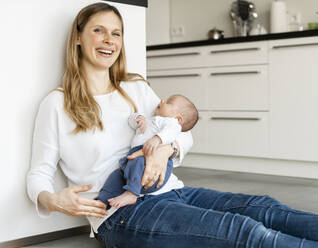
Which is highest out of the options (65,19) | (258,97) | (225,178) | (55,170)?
(65,19)

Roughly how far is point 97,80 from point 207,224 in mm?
786

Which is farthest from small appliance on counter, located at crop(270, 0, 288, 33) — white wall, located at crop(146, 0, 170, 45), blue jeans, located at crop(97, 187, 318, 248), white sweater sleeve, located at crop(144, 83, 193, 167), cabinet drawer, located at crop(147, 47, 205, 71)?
blue jeans, located at crop(97, 187, 318, 248)

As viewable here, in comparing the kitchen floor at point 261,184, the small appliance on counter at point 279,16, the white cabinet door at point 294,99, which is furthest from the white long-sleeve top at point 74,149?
the small appliance on counter at point 279,16

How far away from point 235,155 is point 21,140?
257 centimetres

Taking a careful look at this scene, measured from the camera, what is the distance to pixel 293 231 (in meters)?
1.72

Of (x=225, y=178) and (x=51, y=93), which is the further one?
(x=225, y=178)

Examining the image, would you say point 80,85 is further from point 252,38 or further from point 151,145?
point 252,38

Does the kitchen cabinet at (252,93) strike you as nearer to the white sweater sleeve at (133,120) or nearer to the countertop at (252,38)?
the countertop at (252,38)

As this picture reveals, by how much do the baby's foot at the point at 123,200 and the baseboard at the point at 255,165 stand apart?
2549mm

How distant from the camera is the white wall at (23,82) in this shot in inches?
79.9

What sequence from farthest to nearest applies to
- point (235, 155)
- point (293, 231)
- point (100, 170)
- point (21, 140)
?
point (235, 155), point (21, 140), point (100, 170), point (293, 231)

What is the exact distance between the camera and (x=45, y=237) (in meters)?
2.22

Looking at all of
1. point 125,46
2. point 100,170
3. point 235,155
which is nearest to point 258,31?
point 235,155

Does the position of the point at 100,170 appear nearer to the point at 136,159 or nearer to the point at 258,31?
the point at 136,159
